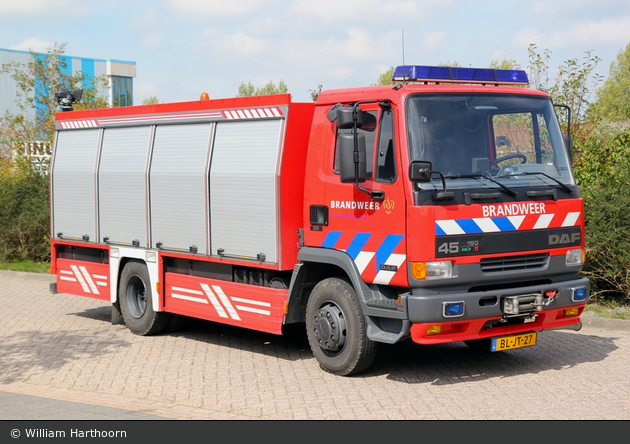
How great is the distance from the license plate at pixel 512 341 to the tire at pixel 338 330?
1151 millimetres

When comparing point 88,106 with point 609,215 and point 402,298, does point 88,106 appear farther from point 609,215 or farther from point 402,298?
point 402,298

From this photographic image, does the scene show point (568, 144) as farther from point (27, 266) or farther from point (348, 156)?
point (27, 266)

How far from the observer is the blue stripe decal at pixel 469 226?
7457 mm

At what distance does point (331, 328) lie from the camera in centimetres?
821

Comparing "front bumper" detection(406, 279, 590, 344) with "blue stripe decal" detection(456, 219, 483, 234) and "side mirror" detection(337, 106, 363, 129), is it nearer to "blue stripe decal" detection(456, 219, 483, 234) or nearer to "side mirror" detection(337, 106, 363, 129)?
"blue stripe decal" detection(456, 219, 483, 234)

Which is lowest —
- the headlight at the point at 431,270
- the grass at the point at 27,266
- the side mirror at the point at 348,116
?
the grass at the point at 27,266

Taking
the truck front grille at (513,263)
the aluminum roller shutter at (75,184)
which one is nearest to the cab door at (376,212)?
the truck front grille at (513,263)

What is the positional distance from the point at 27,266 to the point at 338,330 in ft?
40.8

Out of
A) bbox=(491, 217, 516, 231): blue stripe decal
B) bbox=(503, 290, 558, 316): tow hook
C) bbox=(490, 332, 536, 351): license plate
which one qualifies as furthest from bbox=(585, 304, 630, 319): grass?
bbox=(491, 217, 516, 231): blue stripe decal

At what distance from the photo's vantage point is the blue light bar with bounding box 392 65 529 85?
8188mm

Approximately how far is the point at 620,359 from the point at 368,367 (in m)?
2.74

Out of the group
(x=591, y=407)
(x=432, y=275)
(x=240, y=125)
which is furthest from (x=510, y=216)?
(x=240, y=125)

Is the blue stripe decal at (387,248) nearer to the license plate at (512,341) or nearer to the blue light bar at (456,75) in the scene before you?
the license plate at (512,341)

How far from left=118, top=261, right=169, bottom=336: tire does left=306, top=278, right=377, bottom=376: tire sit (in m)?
3.18
